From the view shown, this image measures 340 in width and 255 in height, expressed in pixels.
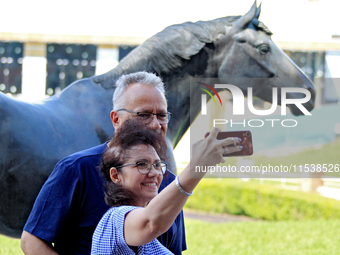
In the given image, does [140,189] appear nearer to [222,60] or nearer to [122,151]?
[122,151]

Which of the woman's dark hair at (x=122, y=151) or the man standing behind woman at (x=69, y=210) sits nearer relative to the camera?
the woman's dark hair at (x=122, y=151)

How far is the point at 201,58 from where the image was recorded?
2.91 meters

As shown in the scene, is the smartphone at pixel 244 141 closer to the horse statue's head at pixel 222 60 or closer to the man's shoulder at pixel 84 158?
the man's shoulder at pixel 84 158

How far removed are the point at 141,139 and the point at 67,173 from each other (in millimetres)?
349

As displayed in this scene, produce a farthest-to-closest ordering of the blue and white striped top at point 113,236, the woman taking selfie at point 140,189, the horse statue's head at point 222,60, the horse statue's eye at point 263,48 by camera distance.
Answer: the horse statue's eye at point 263,48, the horse statue's head at point 222,60, the blue and white striped top at point 113,236, the woman taking selfie at point 140,189

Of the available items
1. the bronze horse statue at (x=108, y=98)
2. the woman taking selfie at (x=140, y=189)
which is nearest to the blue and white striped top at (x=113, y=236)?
the woman taking selfie at (x=140, y=189)

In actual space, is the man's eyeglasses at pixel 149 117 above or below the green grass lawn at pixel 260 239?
above

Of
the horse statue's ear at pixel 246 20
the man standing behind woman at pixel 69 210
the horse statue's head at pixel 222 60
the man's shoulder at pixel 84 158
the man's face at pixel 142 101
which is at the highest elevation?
the horse statue's ear at pixel 246 20

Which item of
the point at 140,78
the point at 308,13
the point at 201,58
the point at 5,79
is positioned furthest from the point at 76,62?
the point at 140,78

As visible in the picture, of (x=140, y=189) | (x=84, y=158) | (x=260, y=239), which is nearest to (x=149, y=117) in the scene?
(x=84, y=158)

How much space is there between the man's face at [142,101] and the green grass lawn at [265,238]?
347 cm

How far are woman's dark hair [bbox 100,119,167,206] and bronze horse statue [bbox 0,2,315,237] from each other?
986 millimetres

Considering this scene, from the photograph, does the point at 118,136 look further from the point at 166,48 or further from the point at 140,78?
the point at 166,48

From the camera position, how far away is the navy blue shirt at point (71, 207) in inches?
56.2
